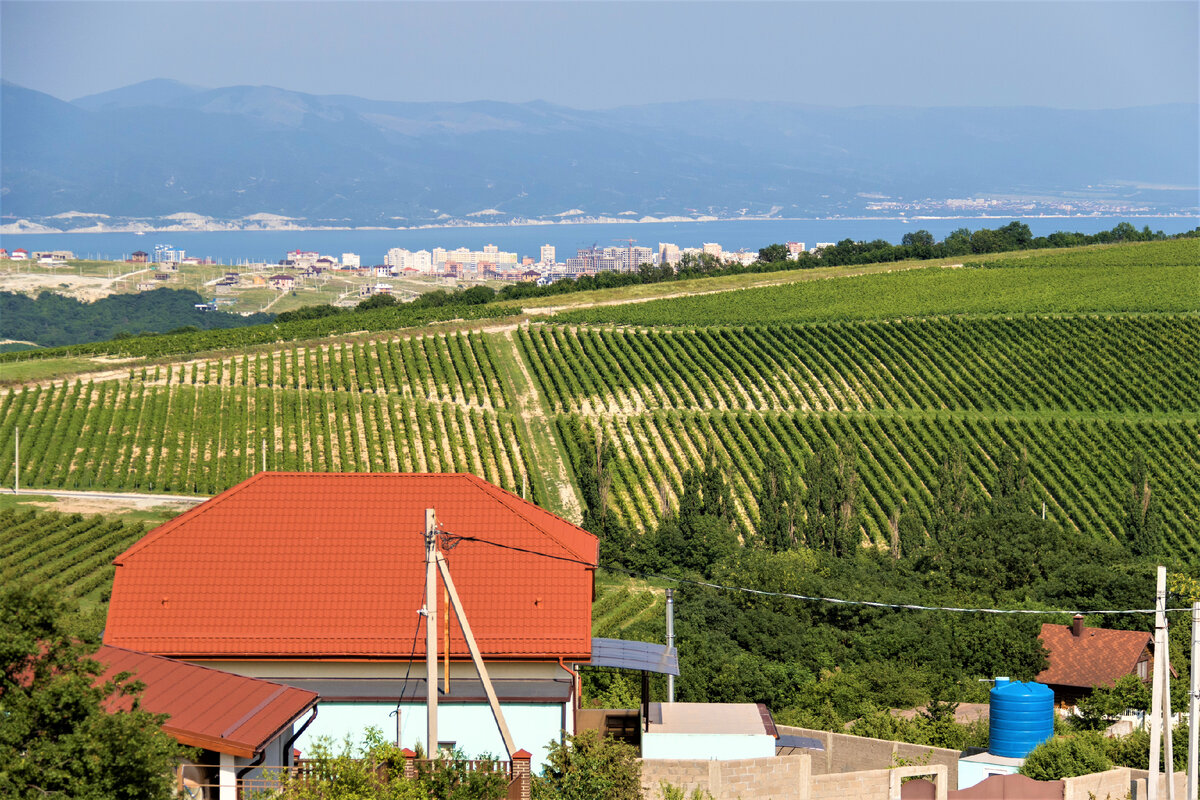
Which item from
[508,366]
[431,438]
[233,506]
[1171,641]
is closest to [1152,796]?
[233,506]

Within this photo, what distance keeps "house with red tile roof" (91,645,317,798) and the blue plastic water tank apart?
12110mm

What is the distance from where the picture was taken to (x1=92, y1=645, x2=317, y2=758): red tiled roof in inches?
667

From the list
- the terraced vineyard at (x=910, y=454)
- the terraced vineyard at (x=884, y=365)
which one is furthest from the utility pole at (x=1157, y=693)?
the terraced vineyard at (x=884, y=365)

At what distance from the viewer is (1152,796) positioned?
21891mm

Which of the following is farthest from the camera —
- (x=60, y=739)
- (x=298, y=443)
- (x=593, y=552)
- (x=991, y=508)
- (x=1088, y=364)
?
(x=1088, y=364)

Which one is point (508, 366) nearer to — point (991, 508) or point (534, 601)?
point (991, 508)

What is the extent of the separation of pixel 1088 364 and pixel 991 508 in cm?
2121

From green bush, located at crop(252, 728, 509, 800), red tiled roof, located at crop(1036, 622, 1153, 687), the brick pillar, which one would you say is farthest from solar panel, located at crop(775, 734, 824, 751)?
red tiled roof, located at crop(1036, 622, 1153, 687)

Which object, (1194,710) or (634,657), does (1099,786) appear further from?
(634,657)

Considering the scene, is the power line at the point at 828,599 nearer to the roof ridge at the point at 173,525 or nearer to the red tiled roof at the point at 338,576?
the red tiled roof at the point at 338,576

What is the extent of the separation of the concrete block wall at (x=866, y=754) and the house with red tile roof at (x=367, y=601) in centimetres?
576

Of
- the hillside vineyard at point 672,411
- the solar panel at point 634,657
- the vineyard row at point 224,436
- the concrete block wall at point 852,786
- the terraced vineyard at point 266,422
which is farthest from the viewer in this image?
the hillside vineyard at point 672,411

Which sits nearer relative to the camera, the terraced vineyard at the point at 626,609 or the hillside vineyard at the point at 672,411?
the terraced vineyard at the point at 626,609

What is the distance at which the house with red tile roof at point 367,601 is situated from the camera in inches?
841
